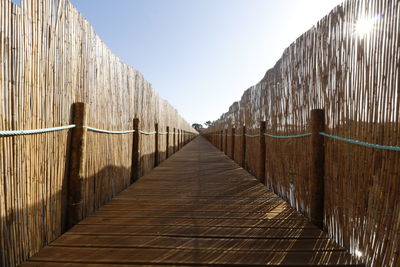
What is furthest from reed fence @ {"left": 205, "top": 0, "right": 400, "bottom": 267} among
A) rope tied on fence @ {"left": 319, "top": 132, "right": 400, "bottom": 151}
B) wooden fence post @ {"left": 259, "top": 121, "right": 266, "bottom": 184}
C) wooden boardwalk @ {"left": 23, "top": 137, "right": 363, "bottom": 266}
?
wooden fence post @ {"left": 259, "top": 121, "right": 266, "bottom": 184}

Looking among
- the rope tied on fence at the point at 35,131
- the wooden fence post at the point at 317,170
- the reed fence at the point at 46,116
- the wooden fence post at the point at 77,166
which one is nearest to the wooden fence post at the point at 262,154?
the wooden fence post at the point at 317,170

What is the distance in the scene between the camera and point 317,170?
2334 mm

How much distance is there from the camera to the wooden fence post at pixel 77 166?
7.37ft

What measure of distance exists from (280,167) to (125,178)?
2.30 metres

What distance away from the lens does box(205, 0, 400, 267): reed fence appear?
57.9 inches

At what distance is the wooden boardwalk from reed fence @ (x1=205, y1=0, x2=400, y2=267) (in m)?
0.26

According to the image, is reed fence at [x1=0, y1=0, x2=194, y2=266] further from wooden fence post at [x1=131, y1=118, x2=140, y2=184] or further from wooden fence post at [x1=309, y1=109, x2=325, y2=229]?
wooden fence post at [x1=309, y1=109, x2=325, y2=229]

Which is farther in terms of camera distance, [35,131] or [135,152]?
[135,152]

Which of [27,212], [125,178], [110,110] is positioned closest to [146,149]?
[125,178]

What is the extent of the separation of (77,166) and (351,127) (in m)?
2.29

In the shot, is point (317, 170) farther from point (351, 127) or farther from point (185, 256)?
point (185, 256)

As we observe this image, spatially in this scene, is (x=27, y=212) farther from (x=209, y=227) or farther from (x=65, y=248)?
(x=209, y=227)

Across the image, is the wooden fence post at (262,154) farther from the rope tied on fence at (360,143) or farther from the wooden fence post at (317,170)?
the rope tied on fence at (360,143)

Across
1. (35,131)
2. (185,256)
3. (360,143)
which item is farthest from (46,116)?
(360,143)
